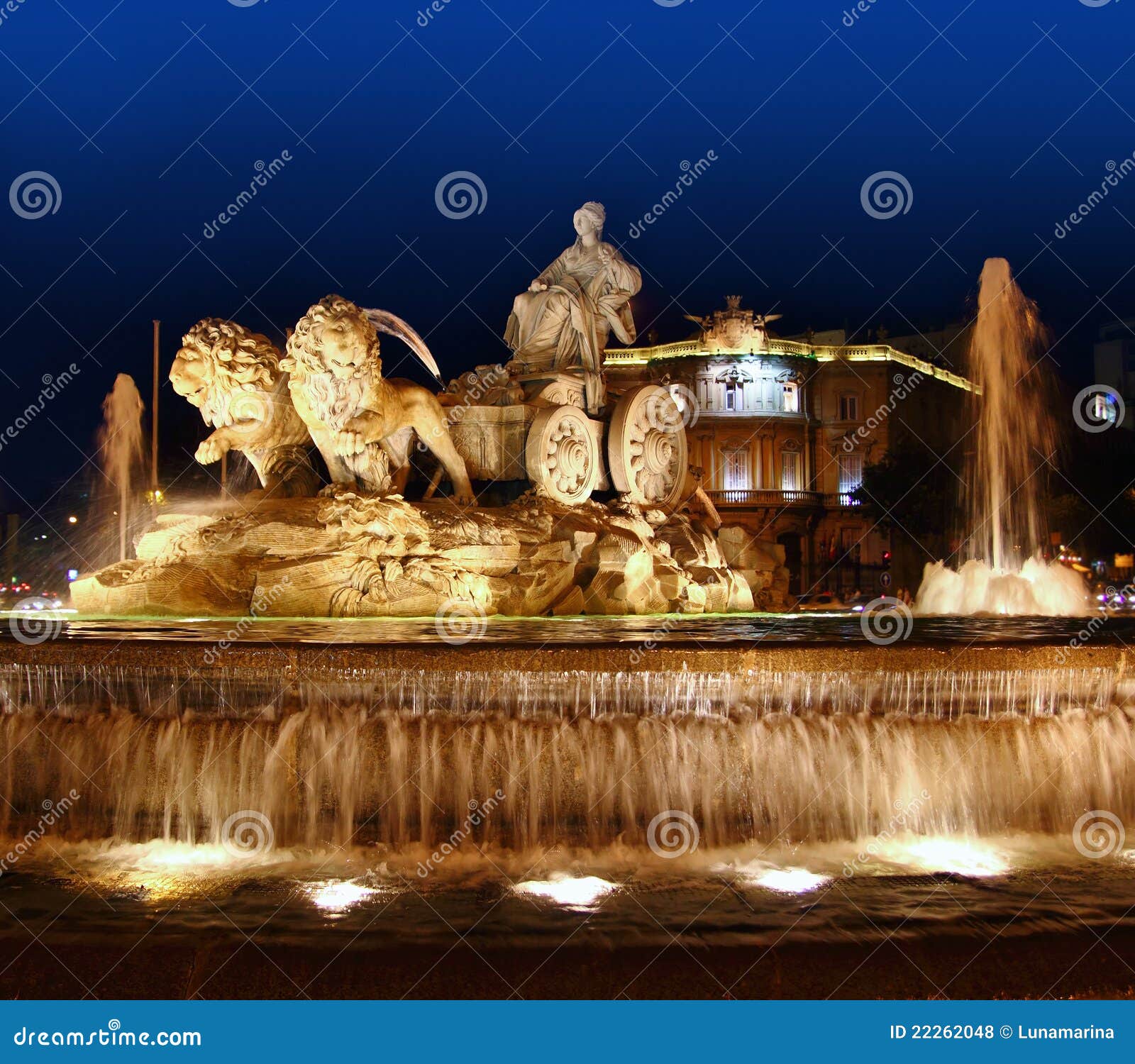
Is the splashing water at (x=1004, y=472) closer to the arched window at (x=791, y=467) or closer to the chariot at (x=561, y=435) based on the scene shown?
the chariot at (x=561, y=435)

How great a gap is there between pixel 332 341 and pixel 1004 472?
14.9 m

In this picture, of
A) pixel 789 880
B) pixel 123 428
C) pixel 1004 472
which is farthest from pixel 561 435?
pixel 123 428

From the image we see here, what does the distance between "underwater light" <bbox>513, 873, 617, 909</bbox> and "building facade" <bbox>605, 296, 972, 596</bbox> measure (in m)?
55.6

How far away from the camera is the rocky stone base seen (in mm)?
12078

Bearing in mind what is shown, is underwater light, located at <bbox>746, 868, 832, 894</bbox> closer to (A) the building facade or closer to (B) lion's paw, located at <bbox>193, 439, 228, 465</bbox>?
(B) lion's paw, located at <bbox>193, 439, 228, 465</bbox>

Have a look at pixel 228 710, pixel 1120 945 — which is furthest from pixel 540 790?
pixel 1120 945

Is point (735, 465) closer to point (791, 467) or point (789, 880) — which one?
point (791, 467)

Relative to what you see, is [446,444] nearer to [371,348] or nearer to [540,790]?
[371,348]

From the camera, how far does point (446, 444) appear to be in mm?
13930

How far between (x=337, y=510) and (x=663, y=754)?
5677 mm

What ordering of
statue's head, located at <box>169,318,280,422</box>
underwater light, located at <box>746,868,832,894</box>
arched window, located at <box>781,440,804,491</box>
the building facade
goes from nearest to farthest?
underwater light, located at <box>746,868,832,894</box>
statue's head, located at <box>169,318,280,422</box>
the building facade
arched window, located at <box>781,440,804,491</box>

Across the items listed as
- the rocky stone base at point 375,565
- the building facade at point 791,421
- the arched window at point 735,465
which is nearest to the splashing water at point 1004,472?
the rocky stone base at point 375,565

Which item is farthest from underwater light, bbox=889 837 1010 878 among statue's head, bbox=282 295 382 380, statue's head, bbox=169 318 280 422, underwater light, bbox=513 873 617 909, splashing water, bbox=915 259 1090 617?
splashing water, bbox=915 259 1090 617

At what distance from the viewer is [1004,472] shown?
23.0 meters
